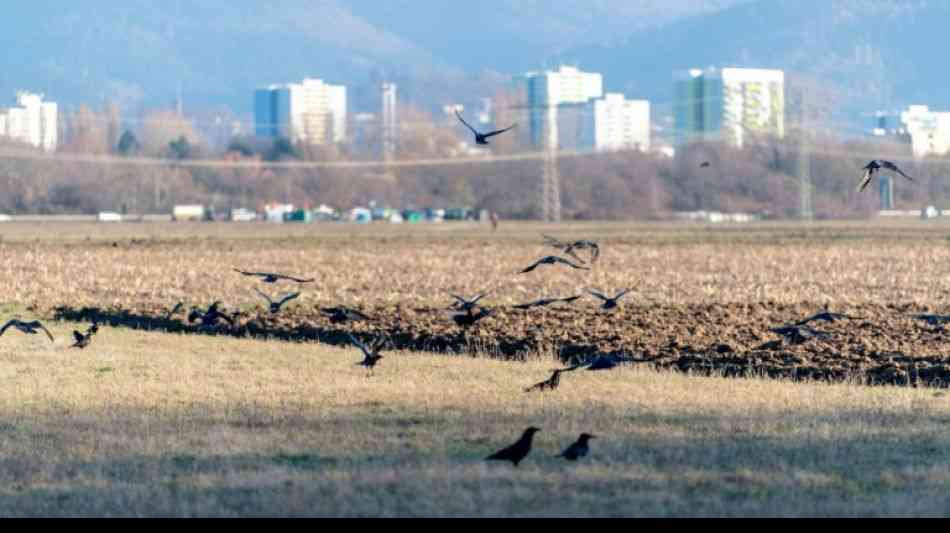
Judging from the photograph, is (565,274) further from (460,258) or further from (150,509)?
(150,509)

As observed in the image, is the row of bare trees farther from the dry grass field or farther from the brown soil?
the brown soil

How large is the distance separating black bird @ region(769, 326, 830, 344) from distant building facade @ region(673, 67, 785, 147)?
98633 millimetres

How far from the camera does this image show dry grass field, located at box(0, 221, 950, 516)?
1010cm

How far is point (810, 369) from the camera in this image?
1789 cm

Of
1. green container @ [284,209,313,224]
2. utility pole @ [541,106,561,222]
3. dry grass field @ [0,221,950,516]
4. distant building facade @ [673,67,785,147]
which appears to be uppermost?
distant building facade @ [673,67,785,147]

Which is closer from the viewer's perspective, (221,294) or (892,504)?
(892,504)

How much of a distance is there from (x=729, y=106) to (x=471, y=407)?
13977 cm

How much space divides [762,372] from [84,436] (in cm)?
804

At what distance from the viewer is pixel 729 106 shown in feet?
496

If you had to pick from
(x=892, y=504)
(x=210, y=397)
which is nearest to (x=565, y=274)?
(x=210, y=397)

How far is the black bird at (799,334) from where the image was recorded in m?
17.5

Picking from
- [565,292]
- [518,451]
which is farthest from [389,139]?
[518,451]

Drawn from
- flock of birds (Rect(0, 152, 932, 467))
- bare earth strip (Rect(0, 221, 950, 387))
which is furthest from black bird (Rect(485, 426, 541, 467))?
bare earth strip (Rect(0, 221, 950, 387))

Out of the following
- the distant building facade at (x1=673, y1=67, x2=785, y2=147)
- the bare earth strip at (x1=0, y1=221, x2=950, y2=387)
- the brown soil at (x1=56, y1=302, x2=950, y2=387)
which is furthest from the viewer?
the distant building facade at (x1=673, y1=67, x2=785, y2=147)
